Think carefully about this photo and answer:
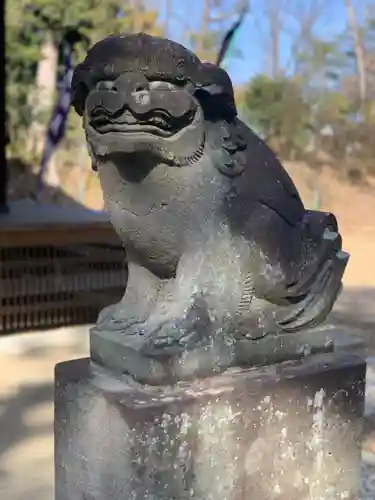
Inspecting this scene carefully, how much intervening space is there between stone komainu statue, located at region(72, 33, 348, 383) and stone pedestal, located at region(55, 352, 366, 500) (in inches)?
2.7

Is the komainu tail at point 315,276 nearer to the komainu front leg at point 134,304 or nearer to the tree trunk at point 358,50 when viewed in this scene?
the komainu front leg at point 134,304

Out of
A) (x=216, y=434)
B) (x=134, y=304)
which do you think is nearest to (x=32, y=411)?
(x=134, y=304)

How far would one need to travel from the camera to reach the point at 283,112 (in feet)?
57.4

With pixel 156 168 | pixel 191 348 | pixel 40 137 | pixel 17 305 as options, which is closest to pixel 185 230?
pixel 156 168

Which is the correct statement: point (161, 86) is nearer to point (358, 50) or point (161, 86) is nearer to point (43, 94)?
point (43, 94)

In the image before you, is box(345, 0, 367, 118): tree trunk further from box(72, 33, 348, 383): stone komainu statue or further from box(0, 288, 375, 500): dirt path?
box(72, 33, 348, 383): stone komainu statue

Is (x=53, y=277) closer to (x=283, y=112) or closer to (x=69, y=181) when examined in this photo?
(x=69, y=181)

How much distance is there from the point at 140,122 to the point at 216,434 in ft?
2.57

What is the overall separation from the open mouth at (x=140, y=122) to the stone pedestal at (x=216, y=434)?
616 millimetres

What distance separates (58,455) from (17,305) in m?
3.25

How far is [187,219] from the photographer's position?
1.87m

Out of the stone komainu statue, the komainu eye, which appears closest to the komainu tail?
the stone komainu statue

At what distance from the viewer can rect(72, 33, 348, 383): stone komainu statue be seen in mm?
1769

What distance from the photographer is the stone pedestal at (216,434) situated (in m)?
1.74
